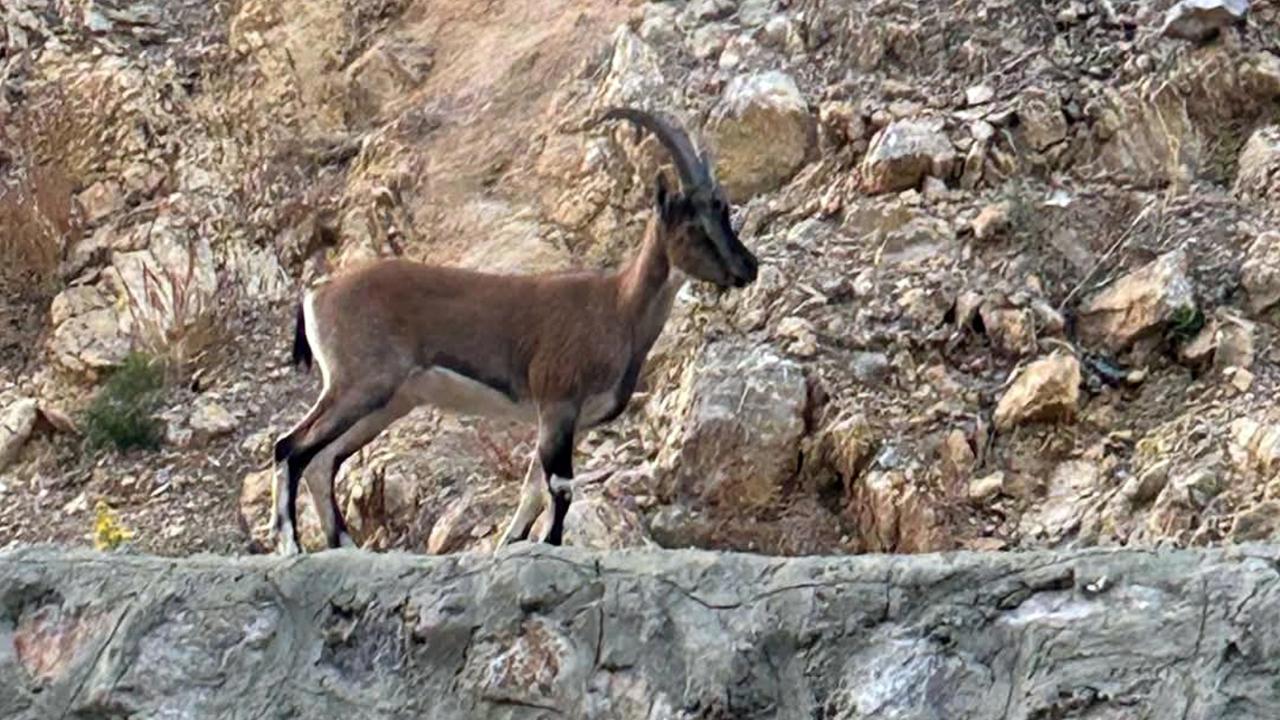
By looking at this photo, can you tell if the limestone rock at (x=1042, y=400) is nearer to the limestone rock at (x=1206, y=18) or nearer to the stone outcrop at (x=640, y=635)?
the limestone rock at (x=1206, y=18)

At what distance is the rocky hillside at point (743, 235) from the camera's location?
10266 mm

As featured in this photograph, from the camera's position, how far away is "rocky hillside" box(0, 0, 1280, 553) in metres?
10.3

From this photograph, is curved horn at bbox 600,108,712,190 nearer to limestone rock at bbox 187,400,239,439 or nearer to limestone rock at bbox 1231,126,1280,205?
limestone rock at bbox 1231,126,1280,205

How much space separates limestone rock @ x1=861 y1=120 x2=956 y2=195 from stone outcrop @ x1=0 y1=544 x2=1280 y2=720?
20.6 ft

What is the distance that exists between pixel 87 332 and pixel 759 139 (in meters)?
4.08

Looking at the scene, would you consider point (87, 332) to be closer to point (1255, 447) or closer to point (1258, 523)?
point (1255, 447)

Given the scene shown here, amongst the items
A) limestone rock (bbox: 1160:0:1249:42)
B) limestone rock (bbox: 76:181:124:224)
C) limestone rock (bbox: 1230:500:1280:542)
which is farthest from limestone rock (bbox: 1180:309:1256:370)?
limestone rock (bbox: 76:181:124:224)

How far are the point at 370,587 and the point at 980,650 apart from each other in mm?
1632

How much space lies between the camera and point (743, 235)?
39.6ft

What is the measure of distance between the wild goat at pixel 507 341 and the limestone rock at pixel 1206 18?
12.6 feet

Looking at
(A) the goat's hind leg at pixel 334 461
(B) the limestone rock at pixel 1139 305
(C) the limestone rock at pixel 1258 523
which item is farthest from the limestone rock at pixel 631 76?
(C) the limestone rock at pixel 1258 523

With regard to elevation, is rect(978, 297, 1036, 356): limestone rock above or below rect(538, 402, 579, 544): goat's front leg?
below

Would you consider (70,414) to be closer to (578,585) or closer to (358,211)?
(358,211)

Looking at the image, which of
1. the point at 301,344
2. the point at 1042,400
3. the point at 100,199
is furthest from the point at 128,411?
the point at 1042,400
